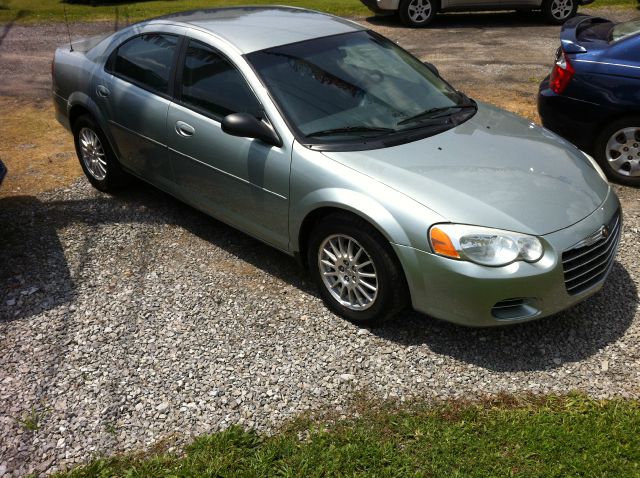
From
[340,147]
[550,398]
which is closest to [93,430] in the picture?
[340,147]

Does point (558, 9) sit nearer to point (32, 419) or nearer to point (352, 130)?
point (352, 130)

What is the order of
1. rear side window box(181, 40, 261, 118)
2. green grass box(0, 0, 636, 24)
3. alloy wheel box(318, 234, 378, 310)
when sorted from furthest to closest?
green grass box(0, 0, 636, 24)
rear side window box(181, 40, 261, 118)
alloy wheel box(318, 234, 378, 310)

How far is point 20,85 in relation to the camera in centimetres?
991

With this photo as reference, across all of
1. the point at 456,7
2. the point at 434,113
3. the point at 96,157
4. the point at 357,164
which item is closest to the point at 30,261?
the point at 96,157

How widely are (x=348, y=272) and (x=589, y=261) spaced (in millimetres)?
1427

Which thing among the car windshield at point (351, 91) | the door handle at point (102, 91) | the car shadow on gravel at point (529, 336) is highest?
the car windshield at point (351, 91)

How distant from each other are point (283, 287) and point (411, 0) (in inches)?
386

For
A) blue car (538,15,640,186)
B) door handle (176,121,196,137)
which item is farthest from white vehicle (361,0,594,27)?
door handle (176,121,196,137)

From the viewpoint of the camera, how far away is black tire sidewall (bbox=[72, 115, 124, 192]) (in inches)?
230

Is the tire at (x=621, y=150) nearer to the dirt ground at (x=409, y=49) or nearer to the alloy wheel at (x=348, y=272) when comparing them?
the dirt ground at (x=409, y=49)

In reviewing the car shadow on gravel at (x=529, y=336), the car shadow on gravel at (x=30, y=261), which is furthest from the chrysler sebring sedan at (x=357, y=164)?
the car shadow on gravel at (x=30, y=261)

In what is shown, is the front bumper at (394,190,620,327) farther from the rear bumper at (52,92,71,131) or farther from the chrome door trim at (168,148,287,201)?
the rear bumper at (52,92,71,131)

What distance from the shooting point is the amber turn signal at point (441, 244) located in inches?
143

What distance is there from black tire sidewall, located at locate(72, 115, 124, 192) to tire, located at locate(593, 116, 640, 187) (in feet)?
14.4
